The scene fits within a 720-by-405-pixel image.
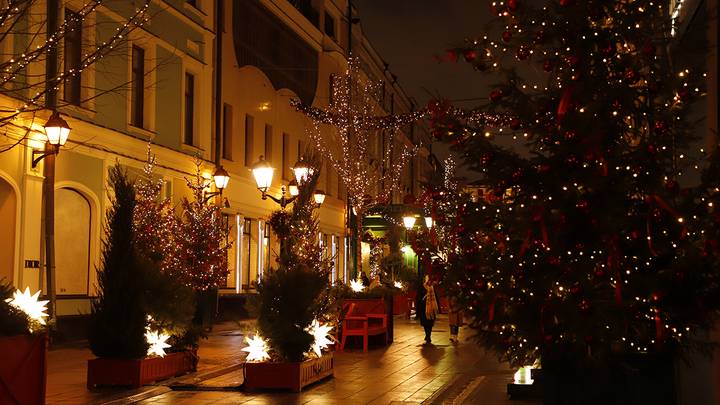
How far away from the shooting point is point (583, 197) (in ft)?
27.4

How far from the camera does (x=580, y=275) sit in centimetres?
841

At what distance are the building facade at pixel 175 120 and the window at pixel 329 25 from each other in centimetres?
19

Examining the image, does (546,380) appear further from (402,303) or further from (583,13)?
(402,303)

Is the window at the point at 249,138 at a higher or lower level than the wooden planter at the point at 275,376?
higher

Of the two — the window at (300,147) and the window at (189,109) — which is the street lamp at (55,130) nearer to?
the window at (189,109)

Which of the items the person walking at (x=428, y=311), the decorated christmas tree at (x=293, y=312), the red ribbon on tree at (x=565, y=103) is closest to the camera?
the red ribbon on tree at (x=565, y=103)

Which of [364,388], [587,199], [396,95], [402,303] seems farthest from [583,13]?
[396,95]

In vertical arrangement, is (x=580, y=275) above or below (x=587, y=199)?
below

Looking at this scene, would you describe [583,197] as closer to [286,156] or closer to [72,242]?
[72,242]

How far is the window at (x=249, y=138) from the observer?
1368 inches

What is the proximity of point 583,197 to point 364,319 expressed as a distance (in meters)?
14.1

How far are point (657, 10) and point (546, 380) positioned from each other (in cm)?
330

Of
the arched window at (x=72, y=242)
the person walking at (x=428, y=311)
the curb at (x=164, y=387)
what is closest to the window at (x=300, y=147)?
the person walking at (x=428, y=311)

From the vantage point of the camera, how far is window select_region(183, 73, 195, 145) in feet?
96.3
